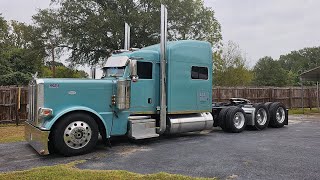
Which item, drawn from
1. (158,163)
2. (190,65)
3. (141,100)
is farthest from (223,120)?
(158,163)

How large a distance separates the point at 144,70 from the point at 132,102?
1066 millimetres

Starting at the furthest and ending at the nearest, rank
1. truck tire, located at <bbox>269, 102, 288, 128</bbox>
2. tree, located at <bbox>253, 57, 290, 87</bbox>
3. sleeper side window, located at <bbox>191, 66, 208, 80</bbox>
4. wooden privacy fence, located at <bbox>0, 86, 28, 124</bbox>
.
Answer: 1. tree, located at <bbox>253, 57, 290, 87</bbox>
2. wooden privacy fence, located at <bbox>0, 86, 28, 124</bbox>
3. truck tire, located at <bbox>269, 102, 288, 128</bbox>
4. sleeper side window, located at <bbox>191, 66, 208, 80</bbox>

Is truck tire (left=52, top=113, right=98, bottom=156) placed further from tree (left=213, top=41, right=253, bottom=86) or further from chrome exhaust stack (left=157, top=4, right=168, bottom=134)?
tree (left=213, top=41, right=253, bottom=86)

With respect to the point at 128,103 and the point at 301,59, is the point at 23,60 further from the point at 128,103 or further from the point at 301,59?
the point at 301,59

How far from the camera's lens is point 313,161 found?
23.8 ft

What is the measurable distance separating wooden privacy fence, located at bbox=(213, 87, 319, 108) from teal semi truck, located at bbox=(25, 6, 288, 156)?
32.4 feet

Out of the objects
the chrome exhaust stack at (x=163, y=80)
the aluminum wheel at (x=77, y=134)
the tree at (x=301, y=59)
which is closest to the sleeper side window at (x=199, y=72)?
the chrome exhaust stack at (x=163, y=80)

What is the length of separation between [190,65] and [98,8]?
2200 cm

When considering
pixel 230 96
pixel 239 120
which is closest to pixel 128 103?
pixel 239 120

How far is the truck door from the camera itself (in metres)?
9.62

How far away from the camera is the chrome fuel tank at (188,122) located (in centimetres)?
1022

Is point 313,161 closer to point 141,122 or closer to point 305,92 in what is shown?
point 141,122

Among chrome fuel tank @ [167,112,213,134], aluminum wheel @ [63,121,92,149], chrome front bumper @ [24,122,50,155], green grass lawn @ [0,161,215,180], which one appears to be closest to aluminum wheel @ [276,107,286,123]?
chrome fuel tank @ [167,112,213,134]

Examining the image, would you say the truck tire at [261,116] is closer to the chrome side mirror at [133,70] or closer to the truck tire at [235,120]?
the truck tire at [235,120]
